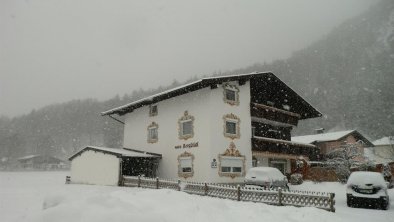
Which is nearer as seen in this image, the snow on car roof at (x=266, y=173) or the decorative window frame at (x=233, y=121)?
the snow on car roof at (x=266, y=173)

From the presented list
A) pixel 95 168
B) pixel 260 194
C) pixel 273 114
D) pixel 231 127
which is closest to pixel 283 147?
pixel 273 114

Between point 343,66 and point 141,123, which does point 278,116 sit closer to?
point 141,123

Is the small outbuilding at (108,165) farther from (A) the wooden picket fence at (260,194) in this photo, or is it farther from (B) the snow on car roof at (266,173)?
(B) the snow on car roof at (266,173)

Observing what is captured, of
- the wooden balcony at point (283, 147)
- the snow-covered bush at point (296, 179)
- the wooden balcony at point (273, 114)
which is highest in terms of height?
the wooden balcony at point (273, 114)

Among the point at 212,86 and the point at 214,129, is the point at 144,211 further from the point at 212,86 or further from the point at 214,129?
the point at 212,86

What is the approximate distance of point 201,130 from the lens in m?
24.9

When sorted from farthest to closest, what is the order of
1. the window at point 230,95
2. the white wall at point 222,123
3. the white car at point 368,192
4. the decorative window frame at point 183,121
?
the window at point 230,95
the decorative window frame at point 183,121
the white wall at point 222,123
the white car at point 368,192

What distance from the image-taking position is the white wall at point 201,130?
2433 cm

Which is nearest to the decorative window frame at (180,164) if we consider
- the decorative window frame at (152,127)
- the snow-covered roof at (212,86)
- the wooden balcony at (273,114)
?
the decorative window frame at (152,127)

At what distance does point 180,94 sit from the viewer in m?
27.3

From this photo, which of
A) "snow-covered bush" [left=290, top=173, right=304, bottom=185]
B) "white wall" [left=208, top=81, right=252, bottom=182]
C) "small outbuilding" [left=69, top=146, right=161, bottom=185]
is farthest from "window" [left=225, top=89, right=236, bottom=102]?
"snow-covered bush" [left=290, top=173, right=304, bottom=185]

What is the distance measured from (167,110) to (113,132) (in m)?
75.0

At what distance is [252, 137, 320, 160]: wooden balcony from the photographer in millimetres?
27047

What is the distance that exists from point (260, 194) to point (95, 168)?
1678 centimetres
